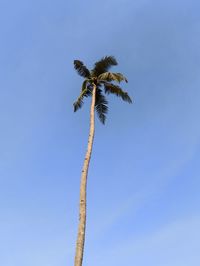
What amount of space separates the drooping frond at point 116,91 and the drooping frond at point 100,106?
24.5 inches

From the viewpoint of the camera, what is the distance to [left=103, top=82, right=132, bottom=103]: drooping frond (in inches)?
1238

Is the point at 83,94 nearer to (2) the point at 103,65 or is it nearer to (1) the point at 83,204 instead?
(2) the point at 103,65

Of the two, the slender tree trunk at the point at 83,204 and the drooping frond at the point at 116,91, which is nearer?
the slender tree trunk at the point at 83,204

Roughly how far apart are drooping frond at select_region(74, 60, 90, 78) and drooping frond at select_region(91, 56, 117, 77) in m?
0.47

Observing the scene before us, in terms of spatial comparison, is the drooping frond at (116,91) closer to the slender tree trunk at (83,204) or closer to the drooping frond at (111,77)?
the drooping frond at (111,77)

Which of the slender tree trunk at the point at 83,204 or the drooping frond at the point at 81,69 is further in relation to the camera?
the drooping frond at the point at 81,69

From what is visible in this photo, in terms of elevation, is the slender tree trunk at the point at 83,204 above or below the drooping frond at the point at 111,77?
below

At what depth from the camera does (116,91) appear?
1245 inches

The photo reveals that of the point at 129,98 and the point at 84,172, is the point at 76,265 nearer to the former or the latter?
the point at 84,172

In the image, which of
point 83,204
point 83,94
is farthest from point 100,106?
point 83,204

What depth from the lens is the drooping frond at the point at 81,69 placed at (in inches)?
1249

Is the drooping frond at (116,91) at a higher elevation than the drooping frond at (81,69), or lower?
lower

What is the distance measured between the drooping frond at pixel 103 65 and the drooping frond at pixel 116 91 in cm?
99

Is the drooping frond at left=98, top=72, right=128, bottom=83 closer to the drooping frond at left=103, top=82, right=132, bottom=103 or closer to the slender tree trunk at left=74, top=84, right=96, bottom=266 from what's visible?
the drooping frond at left=103, top=82, right=132, bottom=103
